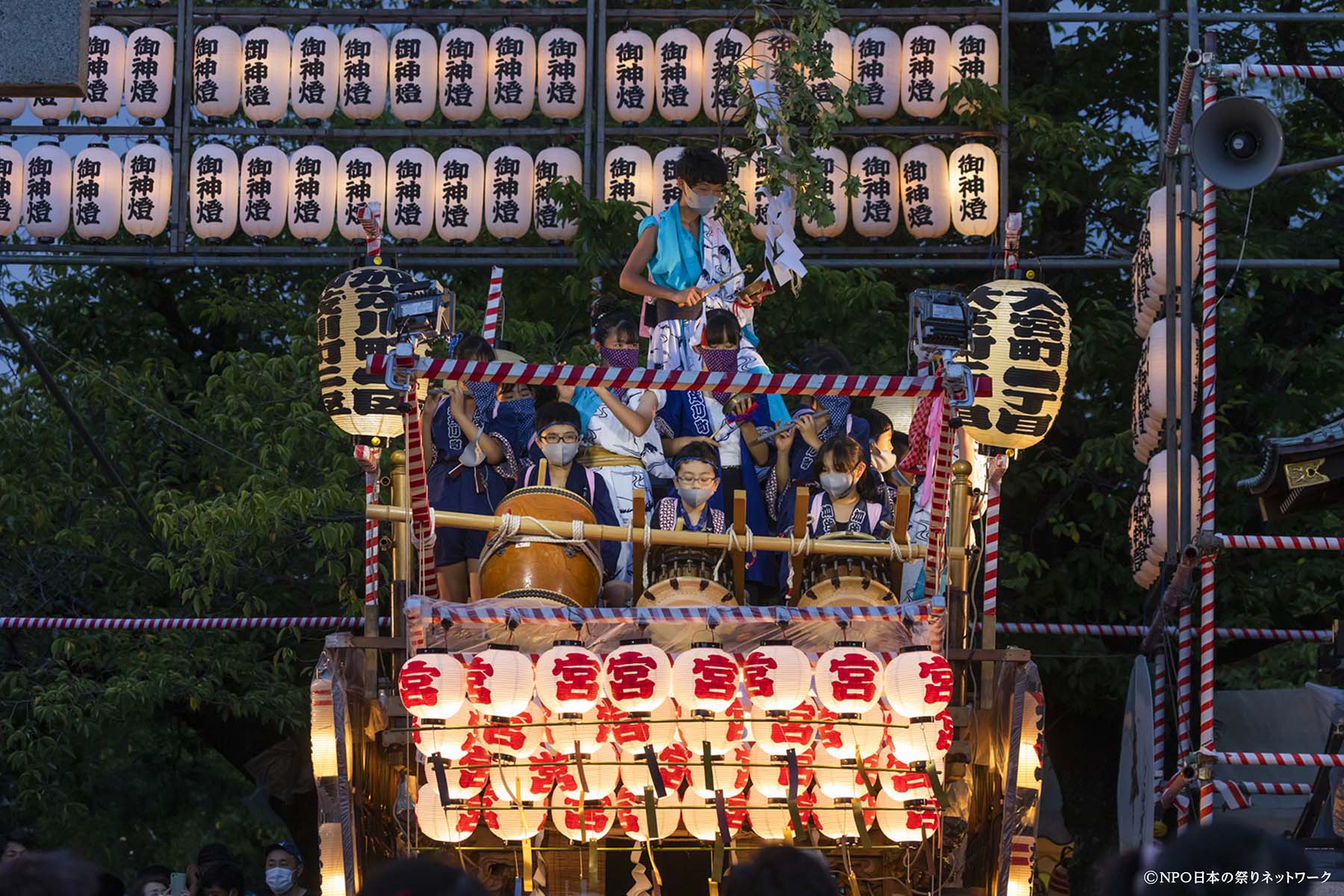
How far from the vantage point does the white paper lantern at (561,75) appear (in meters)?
15.2

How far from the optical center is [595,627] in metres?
8.21

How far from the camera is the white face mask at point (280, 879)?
9.32 metres

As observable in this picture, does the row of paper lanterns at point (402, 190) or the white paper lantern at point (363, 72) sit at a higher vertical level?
the white paper lantern at point (363, 72)

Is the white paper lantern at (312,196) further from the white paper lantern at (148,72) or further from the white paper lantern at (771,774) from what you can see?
the white paper lantern at (771,774)

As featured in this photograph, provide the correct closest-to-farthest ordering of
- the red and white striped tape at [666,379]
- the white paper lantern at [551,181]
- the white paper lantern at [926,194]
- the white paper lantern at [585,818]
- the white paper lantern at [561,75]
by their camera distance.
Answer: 1. the red and white striped tape at [666,379]
2. the white paper lantern at [585,818]
3. the white paper lantern at [926,194]
4. the white paper lantern at [551,181]
5. the white paper lantern at [561,75]

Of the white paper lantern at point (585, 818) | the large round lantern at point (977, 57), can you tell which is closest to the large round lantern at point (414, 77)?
the large round lantern at point (977, 57)

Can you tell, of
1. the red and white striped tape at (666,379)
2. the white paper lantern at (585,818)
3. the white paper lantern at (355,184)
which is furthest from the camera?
the white paper lantern at (355,184)

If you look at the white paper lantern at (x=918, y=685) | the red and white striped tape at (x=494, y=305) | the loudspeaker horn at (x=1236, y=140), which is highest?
the loudspeaker horn at (x=1236, y=140)

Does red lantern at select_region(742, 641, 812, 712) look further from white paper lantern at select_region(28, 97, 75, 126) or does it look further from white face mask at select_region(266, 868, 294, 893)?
white paper lantern at select_region(28, 97, 75, 126)

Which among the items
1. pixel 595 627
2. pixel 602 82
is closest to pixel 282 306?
pixel 602 82

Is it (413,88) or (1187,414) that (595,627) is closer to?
(1187,414)

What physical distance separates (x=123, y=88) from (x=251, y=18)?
46.2 inches

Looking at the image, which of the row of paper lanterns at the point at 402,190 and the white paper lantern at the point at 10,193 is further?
the white paper lantern at the point at 10,193

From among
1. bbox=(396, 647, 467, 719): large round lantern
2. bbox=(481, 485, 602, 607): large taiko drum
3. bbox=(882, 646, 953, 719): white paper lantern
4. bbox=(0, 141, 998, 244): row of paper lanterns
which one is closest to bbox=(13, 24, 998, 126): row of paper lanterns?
bbox=(0, 141, 998, 244): row of paper lanterns
